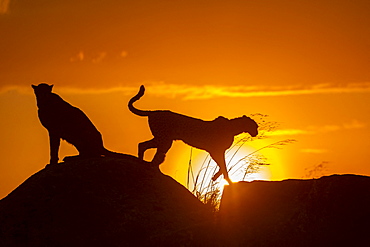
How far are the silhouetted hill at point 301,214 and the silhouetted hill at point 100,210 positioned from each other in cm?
60

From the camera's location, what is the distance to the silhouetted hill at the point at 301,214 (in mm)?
8625

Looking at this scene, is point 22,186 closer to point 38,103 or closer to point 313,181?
point 38,103

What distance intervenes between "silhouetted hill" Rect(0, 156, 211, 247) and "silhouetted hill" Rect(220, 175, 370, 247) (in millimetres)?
600

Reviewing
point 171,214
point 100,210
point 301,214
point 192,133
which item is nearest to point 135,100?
point 192,133

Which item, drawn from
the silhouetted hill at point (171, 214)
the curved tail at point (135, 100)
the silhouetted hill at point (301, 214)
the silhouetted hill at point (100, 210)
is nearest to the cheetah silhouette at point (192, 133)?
the curved tail at point (135, 100)

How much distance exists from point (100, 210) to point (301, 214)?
2984mm

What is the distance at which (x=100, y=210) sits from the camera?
31.4 feet

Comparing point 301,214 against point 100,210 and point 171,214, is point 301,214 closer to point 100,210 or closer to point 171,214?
point 171,214

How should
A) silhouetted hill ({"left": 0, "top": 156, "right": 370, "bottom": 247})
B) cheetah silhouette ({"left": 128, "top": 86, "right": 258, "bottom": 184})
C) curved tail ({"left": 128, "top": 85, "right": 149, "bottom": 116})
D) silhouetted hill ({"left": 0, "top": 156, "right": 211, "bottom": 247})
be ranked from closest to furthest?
silhouetted hill ({"left": 0, "top": 156, "right": 370, "bottom": 247})
silhouetted hill ({"left": 0, "top": 156, "right": 211, "bottom": 247})
cheetah silhouette ({"left": 128, "top": 86, "right": 258, "bottom": 184})
curved tail ({"left": 128, "top": 85, "right": 149, "bottom": 116})

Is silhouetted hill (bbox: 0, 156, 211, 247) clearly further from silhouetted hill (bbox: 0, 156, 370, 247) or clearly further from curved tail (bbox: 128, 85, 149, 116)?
curved tail (bbox: 128, 85, 149, 116)

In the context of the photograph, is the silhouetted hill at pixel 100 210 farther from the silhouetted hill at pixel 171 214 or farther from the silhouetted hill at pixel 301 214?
the silhouetted hill at pixel 301 214

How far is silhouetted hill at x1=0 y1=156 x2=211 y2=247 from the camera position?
9203 millimetres

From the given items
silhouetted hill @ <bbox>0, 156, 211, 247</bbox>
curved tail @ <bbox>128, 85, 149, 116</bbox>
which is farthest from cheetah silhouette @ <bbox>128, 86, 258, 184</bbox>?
silhouetted hill @ <bbox>0, 156, 211, 247</bbox>

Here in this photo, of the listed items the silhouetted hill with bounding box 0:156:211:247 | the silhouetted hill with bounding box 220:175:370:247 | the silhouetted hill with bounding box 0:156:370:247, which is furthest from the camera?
the silhouetted hill with bounding box 0:156:211:247
